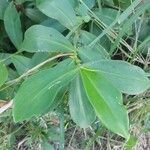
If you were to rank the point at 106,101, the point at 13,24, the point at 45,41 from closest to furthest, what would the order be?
the point at 106,101 < the point at 45,41 < the point at 13,24

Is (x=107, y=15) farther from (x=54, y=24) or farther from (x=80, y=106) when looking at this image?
(x=80, y=106)

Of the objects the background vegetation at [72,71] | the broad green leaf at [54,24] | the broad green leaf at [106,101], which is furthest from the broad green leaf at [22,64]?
the broad green leaf at [106,101]

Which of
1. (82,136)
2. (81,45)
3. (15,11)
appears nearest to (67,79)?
(81,45)

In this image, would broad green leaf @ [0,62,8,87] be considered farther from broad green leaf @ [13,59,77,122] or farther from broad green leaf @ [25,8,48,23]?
broad green leaf @ [25,8,48,23]

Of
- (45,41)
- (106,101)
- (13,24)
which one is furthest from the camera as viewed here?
(13,24)

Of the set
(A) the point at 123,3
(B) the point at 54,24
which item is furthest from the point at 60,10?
(A) the point at 123,3

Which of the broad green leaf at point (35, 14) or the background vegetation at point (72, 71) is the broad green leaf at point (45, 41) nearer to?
the background vegetation at point (72, 71)

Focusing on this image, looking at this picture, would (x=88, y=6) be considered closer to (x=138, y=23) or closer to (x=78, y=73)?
(x=138, y=23)
